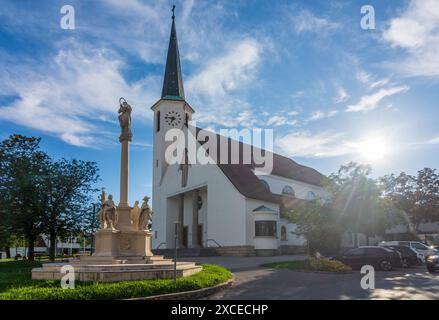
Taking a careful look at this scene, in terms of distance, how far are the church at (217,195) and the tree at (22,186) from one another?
10.1m

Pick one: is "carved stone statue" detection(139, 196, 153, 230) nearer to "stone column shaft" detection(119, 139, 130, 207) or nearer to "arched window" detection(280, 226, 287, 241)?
"stone column shaft" detection(119, 139, 130, 207)

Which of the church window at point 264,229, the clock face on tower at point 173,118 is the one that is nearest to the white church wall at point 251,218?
the church window at point 264,229

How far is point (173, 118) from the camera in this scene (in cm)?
4638

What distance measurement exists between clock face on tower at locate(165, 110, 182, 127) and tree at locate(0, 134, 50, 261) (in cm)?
1800

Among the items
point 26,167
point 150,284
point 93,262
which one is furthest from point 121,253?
point 26,167

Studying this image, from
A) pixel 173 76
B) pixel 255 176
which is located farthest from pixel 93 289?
pixel 173 76

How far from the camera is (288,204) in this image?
4066 centimetres

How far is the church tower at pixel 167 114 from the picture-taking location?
46.4 meters

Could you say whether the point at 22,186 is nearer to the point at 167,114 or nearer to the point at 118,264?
the point at 118,264

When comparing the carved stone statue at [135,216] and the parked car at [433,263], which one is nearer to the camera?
the carved stone statue at [135,216]

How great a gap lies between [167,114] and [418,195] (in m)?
33.8

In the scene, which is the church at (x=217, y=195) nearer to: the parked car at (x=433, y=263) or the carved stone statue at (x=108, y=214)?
the parked car at (x=433, y=263)
